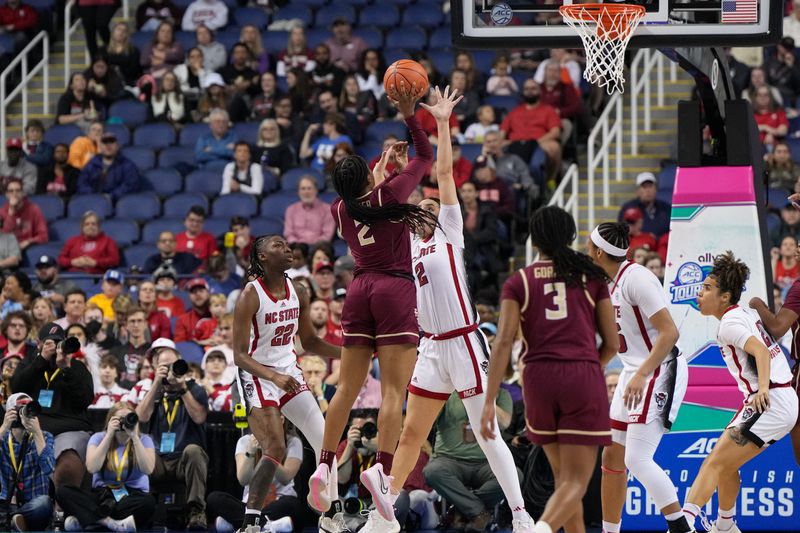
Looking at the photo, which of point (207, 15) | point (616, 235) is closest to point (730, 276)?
point (616, 235)

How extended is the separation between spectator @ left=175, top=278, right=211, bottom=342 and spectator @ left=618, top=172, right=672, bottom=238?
4.61 metres

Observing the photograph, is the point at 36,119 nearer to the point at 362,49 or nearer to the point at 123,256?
the point at 123,256

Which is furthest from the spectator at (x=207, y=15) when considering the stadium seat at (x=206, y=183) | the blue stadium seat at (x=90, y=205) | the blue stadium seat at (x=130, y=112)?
the blue stadium seat at (x=90, y=205)

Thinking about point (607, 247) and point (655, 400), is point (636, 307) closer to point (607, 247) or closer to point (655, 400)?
point (607, 247)

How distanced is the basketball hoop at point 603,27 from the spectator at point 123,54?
11.2 metres

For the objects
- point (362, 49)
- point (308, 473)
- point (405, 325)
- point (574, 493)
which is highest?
point (362, 49)

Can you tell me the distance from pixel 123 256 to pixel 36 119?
3.15m

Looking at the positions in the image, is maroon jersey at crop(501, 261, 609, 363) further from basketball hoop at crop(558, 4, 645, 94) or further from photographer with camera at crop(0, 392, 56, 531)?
photographer with camera at crop(0, 392, 56, 531)

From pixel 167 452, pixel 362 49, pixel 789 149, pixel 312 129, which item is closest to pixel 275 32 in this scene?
pixel 362 49

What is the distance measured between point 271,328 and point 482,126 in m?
8.73

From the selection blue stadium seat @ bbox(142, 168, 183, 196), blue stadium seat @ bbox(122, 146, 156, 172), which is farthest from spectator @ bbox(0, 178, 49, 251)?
blue stadium seat @ bbox(122, 146, 156, 172)

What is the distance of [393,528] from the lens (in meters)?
9.01

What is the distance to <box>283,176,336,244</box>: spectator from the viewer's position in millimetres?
16641

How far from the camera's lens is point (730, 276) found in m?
9.69
